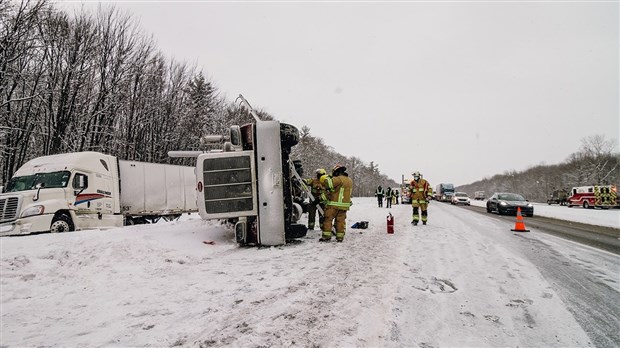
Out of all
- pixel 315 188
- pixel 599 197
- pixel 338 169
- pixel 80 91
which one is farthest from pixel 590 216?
pixel 80 91

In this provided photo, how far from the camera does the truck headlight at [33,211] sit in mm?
8984

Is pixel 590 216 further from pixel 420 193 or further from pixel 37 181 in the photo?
pixel 37 181

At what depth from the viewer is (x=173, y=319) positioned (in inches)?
123

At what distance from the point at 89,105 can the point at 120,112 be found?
209 centimetres

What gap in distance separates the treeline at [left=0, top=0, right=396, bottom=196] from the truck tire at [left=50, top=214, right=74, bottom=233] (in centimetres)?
595

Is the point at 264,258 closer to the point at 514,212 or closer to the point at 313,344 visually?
the point at 313,344

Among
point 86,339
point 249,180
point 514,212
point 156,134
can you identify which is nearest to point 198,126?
point 156,134

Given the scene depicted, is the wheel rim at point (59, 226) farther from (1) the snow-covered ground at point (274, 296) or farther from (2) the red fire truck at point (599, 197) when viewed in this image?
(2) the red fire truck at point (599, 197)

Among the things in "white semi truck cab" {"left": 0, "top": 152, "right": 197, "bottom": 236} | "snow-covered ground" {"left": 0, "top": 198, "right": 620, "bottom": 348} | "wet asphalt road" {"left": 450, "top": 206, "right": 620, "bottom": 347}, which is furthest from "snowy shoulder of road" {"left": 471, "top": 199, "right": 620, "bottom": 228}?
"white semi truck cab" {"left": 0, "top": 152, "right": 197, "bottom": 236}

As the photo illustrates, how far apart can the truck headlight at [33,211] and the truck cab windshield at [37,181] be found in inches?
36.7

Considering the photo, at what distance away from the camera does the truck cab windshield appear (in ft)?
32.1

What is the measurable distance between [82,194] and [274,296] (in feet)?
33.2

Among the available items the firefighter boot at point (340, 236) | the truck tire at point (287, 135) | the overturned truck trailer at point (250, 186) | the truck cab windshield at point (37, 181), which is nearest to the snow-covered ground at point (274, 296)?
the overturned truck trailer at point (250, 186)

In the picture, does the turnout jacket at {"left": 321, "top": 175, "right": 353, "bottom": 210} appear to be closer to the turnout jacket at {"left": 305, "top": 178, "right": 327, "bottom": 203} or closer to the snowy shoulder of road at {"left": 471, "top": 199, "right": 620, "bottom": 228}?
the turnout jacket at {"left": 305, "top": 178, "right": 327, "bottom": 203}
